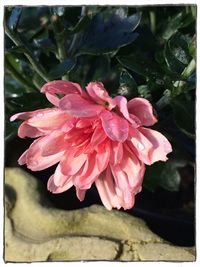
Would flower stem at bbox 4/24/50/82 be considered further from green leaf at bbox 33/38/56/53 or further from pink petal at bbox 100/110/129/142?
pink petal at bbox 100/110/129/142

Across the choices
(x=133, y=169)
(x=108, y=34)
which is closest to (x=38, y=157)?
(x=133, y=169)

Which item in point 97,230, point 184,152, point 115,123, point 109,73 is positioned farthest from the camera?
point 109,73

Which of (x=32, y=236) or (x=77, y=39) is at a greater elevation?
(x=77, y=39)

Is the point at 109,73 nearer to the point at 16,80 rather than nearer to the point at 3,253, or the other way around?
the point at 16,80

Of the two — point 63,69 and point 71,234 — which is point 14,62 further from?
point 71,234

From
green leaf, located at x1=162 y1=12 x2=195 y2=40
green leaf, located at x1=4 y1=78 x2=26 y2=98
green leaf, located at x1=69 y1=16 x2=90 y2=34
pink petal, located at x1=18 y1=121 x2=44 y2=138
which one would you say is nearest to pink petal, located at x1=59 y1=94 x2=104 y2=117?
pink petal, located at x1=18 y1=121 x2=44 y2=138
